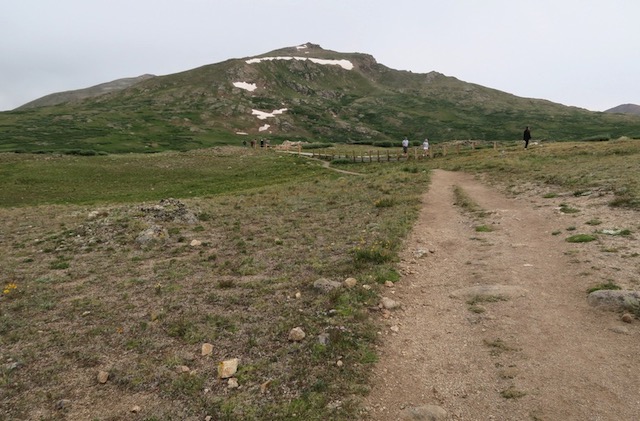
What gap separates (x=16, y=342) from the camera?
1139 cm

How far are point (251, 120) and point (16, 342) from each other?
153 m

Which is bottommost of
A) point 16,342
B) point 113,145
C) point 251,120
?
point 16,342

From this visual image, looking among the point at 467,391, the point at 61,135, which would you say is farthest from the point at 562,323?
the point at 61,135

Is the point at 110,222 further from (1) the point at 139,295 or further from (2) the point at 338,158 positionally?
(2) the point at 338,158

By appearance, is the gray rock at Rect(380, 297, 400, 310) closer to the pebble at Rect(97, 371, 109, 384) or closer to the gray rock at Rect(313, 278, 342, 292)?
the gray rock at Rect(313, 278, 342, 292)

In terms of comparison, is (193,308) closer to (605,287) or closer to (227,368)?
(227,368)

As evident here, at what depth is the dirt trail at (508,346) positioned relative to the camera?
7762 millimetres

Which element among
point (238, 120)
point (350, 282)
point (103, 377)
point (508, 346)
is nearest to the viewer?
point (103, 377)

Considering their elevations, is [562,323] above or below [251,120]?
below

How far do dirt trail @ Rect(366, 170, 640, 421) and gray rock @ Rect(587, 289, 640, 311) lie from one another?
0.33 metres

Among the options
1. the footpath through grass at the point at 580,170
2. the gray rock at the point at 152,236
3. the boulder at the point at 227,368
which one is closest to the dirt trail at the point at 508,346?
the boulder at the point at 227,368

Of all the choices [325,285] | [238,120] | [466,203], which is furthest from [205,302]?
[238,120]

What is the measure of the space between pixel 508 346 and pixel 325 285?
5.80 meters

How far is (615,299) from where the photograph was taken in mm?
10867
